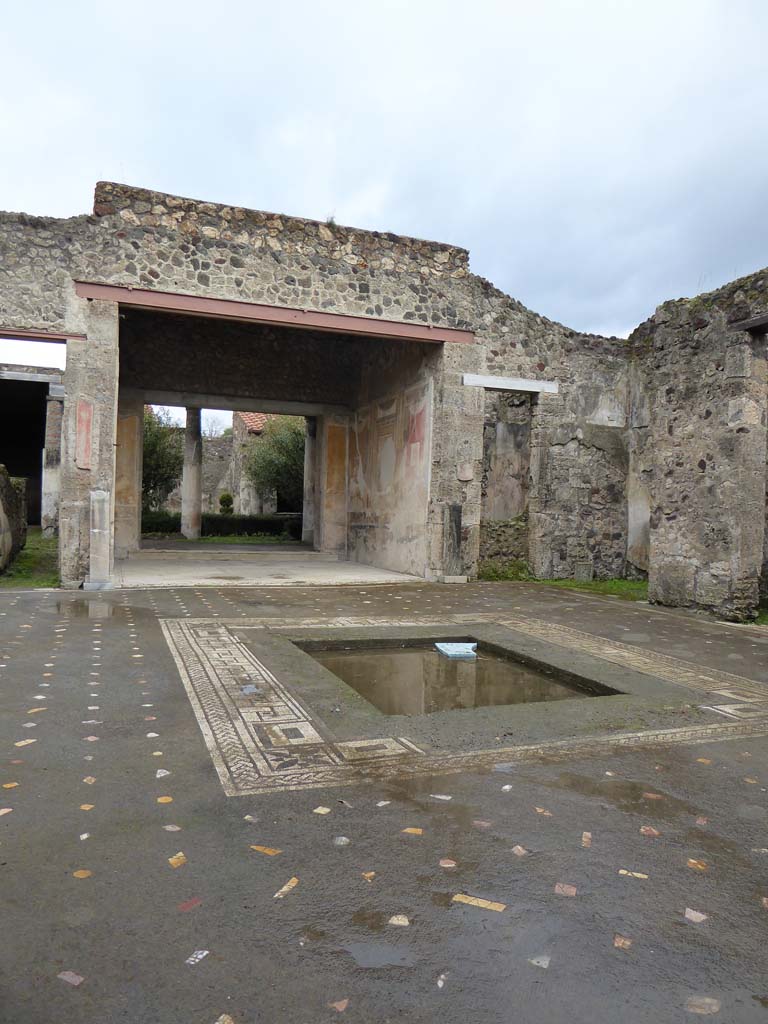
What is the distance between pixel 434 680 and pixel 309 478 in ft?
42.2

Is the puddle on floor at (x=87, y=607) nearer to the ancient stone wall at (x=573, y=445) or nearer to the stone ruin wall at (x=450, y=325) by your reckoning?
the stone ruin wall at (x=450, y=325)

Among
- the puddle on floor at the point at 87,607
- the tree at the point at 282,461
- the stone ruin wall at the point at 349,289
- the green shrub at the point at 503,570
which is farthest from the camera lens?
the tree at the point at 282,461

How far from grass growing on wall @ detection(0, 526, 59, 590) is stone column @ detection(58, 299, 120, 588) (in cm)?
64

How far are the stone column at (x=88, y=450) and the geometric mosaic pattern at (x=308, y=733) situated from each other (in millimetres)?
4189

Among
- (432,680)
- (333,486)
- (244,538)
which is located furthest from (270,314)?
(244,538)

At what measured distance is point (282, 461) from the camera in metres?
23.3

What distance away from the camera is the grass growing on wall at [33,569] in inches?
382

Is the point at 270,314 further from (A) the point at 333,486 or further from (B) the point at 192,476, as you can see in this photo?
(B) the point at 192,476

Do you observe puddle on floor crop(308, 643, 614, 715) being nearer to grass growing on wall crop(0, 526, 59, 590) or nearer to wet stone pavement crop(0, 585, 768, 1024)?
wet stone pavement crop(0, 585, 768, 1024)

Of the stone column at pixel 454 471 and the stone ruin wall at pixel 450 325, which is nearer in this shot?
the stone ruin wall at pixel 450 325

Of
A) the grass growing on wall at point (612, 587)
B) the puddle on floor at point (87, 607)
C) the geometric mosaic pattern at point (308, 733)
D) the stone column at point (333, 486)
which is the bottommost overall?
the grass growing on wall at point (612, 587)

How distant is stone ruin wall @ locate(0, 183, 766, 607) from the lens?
30.4ft

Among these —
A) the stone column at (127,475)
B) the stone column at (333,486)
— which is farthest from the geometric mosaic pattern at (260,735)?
the stone column at (333,486)

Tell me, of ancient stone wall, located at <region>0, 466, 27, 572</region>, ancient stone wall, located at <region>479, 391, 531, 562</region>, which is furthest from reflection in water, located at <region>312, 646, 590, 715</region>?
ancient stone wall, located at <region>479, 391, 531, 562</region>
